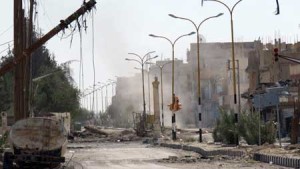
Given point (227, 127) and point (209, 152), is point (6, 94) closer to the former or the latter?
point (227, 127)

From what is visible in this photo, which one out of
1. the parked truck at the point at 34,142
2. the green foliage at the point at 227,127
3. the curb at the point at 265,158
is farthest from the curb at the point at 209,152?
the parked truck at the point at 34,142

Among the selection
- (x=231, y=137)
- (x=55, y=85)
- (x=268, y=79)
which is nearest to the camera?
(x=231, y=137)

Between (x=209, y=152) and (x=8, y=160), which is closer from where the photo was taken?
(x=8, y=160)

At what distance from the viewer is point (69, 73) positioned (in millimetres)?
99875

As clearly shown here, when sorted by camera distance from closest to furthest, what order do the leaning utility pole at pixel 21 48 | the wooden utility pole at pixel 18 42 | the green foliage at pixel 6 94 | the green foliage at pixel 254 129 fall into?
the leaning utility pole at pixel 21 48 → the wooden utility pole at pixel 18 42 → the green foliage at pixel 254 129 → the green foliage at pixel 6 94

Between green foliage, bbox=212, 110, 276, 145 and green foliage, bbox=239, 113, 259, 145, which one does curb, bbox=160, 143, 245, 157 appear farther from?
green foliage, bbox=239, 113, 259, 145

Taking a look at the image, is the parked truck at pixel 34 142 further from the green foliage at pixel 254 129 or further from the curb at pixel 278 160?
the green foliage at pixel 254 129

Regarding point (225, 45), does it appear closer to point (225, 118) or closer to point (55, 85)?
point (55, 85)

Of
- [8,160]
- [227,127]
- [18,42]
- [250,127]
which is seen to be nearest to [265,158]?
[250,127]

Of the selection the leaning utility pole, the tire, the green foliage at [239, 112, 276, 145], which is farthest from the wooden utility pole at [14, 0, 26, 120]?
the green foliage at [239, 112, 276, 145]

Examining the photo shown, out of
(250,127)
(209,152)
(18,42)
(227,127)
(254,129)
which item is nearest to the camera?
(18,42)

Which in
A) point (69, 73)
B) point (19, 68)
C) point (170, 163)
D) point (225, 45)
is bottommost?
point (170, 163)

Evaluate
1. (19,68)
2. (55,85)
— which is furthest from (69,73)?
(19,68)

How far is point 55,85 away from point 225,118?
167 feet
